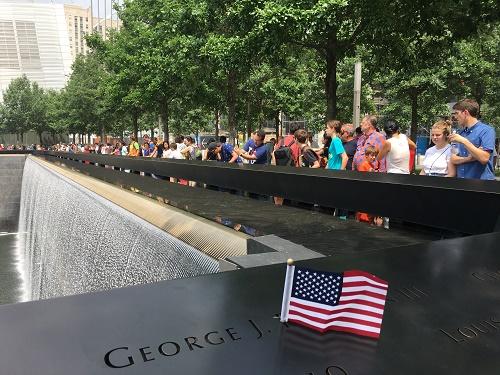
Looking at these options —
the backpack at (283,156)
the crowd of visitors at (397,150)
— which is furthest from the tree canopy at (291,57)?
the backpack at (283,156)

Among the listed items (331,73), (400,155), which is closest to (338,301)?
(400,155)

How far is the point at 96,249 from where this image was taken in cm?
485

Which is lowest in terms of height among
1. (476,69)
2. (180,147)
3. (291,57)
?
(180,147)

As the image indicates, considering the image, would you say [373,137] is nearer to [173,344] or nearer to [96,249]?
[96,249]

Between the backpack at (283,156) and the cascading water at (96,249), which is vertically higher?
the backpack at (283,156)

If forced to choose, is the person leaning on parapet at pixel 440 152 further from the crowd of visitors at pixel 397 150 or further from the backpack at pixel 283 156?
the backpack at pixel 283 156

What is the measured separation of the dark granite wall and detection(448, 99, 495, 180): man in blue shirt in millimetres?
18016

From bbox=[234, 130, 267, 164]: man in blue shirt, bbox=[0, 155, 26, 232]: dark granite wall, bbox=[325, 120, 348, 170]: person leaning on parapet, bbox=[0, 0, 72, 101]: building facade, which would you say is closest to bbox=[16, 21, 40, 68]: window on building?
bbox=[0, 0, 72, 101]: building facade

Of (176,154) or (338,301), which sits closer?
(338,301)

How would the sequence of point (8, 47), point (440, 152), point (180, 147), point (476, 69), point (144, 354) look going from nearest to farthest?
point (144, 354) < point (440, 152) < point (180, 147) < point (476, 69) < point (8, 47)

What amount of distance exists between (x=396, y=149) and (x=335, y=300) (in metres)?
5.05

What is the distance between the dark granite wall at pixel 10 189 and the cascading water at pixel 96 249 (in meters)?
11.2

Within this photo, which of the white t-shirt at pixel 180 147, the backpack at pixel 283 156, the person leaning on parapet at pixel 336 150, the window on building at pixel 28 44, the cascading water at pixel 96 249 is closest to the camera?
the cascading water at pixel 96 249

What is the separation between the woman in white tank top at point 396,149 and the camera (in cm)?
612
